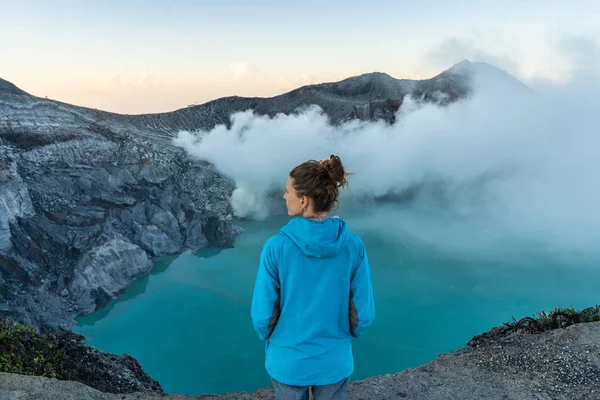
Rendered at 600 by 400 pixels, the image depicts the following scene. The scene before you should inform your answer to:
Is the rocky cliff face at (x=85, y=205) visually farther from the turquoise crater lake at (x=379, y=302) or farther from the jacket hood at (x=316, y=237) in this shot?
the jacket hood at (x=316, y=237)

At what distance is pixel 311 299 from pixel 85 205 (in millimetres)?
15884

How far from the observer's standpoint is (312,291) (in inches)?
99.7

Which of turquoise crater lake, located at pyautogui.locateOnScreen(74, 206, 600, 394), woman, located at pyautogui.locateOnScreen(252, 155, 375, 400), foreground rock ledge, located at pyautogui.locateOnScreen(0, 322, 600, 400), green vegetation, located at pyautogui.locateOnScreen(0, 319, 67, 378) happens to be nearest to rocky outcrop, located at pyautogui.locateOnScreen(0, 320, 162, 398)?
green vegetation, located at pyautogui.locateOnScreen(0, 319, 67, 378)

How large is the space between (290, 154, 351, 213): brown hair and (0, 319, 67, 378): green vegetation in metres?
5.11

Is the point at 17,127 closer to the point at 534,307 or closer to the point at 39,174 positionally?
the point at 39,174

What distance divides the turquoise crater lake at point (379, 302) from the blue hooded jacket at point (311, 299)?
752 cm

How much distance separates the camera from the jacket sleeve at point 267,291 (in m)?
2.47

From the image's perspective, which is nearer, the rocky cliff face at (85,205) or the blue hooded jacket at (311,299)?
the blue hooded jacket at (311,299)

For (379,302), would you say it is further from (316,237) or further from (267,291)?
(316,237)

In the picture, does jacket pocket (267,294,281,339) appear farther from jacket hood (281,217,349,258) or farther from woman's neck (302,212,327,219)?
woman's neck (302,212,327,219)

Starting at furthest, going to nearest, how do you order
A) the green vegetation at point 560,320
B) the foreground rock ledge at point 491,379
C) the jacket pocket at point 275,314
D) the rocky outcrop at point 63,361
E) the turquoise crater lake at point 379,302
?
the turquoise crater lake at point 379,302 → the green vegetation at point 560,320 → the rocky outcrop at point 63,361 → the foreground rock ledge at point 491,379 → the jacket pocket at point 275,314

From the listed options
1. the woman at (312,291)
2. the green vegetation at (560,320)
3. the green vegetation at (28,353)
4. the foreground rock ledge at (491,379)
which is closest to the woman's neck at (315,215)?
the woman at (312,291)

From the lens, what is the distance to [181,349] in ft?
37.0

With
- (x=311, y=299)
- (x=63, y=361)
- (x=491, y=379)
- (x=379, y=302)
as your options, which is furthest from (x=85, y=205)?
(x=311, y=299)
